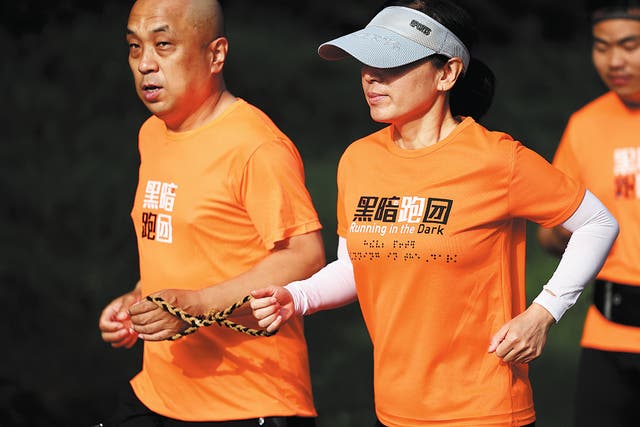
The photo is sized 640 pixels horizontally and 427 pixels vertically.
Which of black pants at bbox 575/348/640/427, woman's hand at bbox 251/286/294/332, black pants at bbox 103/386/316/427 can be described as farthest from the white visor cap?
black pants at bbox 575/348/640/427

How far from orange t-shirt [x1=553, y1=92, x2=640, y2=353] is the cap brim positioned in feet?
5.83

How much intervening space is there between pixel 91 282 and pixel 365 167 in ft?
14.2

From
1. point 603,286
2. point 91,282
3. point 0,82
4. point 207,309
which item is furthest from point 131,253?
point 207,309

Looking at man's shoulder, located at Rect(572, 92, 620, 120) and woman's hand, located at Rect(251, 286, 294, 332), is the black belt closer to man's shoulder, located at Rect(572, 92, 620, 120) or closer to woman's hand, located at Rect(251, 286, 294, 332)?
man's shoulder, located at Rect(572, 92, 620, 120)

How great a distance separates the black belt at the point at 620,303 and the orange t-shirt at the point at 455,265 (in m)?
1.48

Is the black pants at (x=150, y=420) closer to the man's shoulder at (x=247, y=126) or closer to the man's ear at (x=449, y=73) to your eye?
the man's shoulder at (x=247, y=126)

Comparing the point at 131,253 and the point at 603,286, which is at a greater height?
the point at 603,286

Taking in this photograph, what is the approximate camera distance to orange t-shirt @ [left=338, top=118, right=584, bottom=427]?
3.75m

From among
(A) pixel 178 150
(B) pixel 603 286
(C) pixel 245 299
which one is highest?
(A) pixel 178 150

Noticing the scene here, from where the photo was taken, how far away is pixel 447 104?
3.92 m

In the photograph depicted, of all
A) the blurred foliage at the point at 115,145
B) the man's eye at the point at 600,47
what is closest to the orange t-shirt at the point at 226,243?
the man's eye at the point at 600,47

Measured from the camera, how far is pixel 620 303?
207 inches

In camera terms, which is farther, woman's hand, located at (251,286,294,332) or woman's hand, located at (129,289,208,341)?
woman's hand, located at (129,289,208,341)

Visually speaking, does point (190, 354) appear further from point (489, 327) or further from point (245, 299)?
point (489, 327)
